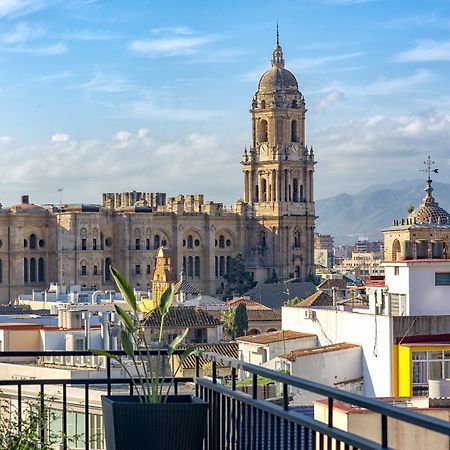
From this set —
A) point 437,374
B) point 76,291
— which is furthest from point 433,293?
point 76,291

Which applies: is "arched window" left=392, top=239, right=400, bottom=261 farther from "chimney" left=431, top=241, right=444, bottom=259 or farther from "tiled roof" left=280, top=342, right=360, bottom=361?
"tiled roof" left=280, top=342, right=360, bottom=361

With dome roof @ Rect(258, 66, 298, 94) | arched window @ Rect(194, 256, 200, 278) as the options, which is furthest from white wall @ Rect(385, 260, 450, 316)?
dome roof @ Rect(258, 66, 298, 94)

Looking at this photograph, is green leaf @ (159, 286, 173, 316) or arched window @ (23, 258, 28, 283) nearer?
green leaf @ (159, 286, 173, 316)

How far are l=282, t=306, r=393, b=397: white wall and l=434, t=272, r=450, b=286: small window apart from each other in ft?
4.16

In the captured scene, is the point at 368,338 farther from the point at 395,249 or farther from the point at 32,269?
the point at 32,269

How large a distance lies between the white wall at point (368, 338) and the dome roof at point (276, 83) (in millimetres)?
72661

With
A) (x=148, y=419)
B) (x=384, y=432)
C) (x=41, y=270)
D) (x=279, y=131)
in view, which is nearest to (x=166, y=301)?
(x=148, y=419)

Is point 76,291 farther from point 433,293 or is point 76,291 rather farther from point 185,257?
point 433,293

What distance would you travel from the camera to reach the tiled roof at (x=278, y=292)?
76875 millimetres

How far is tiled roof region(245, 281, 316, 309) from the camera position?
7688 cm

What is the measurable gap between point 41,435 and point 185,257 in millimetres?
87246

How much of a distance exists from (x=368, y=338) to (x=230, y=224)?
74.5 m

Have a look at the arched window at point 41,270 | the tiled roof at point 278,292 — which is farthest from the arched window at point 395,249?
the arched window at point 41,270

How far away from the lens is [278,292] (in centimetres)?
7912
